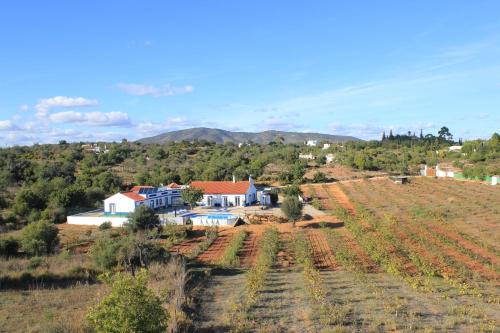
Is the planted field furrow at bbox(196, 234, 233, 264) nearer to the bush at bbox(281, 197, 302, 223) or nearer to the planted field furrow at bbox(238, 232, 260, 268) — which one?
the planted field furrow at bbox(238, 232, 260, 268)

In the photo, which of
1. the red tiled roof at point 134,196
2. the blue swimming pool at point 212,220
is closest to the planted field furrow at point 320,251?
the blue swimming pool at point 212,220

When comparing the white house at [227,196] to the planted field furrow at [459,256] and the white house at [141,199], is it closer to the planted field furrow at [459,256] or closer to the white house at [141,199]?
the white house at [141,199]

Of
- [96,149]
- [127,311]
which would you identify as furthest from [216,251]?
[96,149]

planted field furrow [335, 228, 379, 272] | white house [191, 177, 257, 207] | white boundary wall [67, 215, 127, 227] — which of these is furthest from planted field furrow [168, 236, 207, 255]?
white house [191, 177, 257, 207]

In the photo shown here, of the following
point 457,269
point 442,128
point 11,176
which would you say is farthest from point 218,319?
point 442,128

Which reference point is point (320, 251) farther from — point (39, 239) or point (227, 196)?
point (227, 196)

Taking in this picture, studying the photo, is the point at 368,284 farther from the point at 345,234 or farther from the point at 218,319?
the point at 345,234
